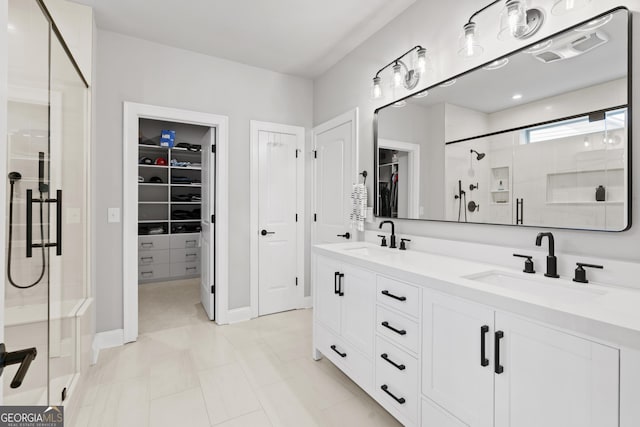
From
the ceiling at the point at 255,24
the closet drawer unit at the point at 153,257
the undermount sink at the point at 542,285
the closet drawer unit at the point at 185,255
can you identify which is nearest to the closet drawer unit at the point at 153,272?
the closet drawer unit at the point at 153,257

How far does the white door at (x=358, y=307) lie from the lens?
179 cm

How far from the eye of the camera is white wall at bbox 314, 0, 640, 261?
1319 millimetres

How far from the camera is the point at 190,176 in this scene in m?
5.28

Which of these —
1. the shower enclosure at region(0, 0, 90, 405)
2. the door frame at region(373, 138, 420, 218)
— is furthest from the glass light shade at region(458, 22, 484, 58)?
the shower enclosure at region(0, 0, 90, 405)

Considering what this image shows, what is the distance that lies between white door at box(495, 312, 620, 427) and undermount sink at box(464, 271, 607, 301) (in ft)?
1.15

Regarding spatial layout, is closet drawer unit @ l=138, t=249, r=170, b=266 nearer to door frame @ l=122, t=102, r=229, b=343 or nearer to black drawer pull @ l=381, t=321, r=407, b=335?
door frame @ l=122, t=102, r=229, b=343

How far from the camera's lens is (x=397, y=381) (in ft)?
5.22

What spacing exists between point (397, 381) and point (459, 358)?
1.50 ft

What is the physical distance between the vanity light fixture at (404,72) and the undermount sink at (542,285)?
142 centimetres

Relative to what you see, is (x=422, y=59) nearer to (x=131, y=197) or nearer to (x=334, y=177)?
(x=334, y=177)

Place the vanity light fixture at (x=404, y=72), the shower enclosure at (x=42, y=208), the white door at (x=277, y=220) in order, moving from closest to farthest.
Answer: the shower enclosure at (x=42, y=208) < the vanity light fixture at (x=404, y=72) < the white door at (x=277, y=220)

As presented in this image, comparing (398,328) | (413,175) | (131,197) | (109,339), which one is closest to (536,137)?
(413,175)

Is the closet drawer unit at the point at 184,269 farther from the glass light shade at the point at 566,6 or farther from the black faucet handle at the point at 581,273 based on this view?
the glass light shade at the point at 566,6

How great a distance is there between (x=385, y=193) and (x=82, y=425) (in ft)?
8.11
